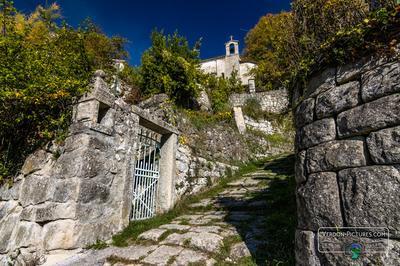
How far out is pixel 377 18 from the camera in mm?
1941

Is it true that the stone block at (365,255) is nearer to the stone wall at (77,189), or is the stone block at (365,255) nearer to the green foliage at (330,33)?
the green foliage at (330,33)

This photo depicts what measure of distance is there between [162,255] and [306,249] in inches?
71.5

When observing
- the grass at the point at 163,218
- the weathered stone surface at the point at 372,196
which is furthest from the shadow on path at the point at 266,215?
the weathered stone surface at the point at 372,196

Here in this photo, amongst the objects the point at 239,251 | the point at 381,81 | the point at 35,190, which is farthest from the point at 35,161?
the point at 381,81

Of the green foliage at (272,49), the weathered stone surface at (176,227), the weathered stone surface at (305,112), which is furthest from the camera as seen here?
the weathered stone surface at (176,227)

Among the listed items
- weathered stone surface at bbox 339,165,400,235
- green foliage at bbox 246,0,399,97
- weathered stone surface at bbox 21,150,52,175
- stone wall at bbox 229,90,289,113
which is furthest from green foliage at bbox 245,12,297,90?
weathered stone surface at bbox 21,150,52,175

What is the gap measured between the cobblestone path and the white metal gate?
2.71ft

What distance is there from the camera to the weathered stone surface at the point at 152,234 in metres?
3.71

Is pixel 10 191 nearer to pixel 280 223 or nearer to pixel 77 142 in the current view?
pixel 77 142

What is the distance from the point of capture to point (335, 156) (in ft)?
6.57

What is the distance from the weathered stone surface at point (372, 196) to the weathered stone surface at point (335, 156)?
74 millimetres

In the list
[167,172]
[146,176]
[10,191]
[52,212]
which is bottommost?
[52,212]

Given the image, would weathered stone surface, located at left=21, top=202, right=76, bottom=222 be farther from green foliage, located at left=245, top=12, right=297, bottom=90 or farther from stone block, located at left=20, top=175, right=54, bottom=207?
green foliage, located at left=245, top=12, right=297, bottom=90

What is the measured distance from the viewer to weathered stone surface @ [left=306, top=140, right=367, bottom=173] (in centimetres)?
187
